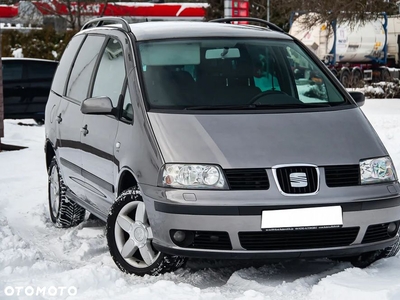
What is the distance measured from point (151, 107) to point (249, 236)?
1092 millimetres

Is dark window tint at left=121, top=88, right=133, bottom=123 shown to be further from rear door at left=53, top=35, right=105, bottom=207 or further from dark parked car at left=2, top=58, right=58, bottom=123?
dark parked car at left=2, top=58, right=58, bottom=123

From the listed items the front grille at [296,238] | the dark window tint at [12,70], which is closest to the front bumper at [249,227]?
the front grille at [296,238]

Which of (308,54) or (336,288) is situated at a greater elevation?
(308,54)

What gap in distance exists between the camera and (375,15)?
21656mm

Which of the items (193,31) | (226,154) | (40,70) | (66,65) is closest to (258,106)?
(226,154)

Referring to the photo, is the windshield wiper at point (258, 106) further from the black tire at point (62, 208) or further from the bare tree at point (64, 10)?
the bare tree at point (64, 10)

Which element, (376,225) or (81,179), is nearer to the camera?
(376,225)

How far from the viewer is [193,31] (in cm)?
641

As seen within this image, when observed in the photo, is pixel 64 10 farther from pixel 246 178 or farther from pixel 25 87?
pixel 246 178

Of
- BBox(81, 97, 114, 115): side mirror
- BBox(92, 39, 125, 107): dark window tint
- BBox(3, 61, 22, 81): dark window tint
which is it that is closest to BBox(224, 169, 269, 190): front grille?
BBox(81, 97, 114, 115): side mirror

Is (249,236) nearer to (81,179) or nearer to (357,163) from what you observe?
(357,163)

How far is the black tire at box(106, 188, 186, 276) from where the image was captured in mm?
5383

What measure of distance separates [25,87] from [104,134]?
13.7 m

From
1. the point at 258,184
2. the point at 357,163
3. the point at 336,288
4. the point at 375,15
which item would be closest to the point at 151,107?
the point at 258,184
